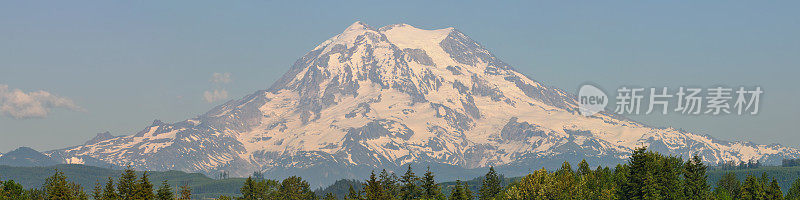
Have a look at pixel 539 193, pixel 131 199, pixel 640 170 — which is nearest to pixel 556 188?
pixel 539 193

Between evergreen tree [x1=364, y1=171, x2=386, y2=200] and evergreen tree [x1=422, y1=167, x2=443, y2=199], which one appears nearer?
evergreen tree [x1=364, y1=171, x2=386, y2=200]

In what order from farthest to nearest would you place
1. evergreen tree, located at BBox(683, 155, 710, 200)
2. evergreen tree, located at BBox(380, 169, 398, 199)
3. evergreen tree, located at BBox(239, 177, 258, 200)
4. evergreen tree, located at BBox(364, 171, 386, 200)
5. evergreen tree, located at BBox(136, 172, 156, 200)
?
evergreen tree, located at BBox(239, 177, 258, 200) → evergreen tree, located at BBox(683, 155, 710, 200) → evergreen tree, located at BBox(380, 169, 398, 199) → evergreen tree, located at BBox(364, 171, 386, 200) → evergreen tree, located at BBox(136, 172, 156, 200)

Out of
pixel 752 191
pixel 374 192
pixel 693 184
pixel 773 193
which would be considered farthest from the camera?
pixel 693 184

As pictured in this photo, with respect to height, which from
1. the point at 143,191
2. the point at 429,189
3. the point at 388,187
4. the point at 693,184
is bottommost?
the point at 143,191

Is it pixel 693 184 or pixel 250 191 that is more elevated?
pixel 693 184

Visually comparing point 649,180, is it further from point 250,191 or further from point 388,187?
point 250,191

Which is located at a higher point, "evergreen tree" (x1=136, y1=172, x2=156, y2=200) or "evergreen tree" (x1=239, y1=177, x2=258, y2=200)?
"evergreen tree" (x1=239, y1=177, x2=258, y2=200)

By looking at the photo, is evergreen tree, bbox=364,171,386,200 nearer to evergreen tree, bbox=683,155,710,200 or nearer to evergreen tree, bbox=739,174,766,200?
evergreen tree, bbox=683,155,710,200

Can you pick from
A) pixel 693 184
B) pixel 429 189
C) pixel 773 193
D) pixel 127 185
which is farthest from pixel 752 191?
pixel 127 185

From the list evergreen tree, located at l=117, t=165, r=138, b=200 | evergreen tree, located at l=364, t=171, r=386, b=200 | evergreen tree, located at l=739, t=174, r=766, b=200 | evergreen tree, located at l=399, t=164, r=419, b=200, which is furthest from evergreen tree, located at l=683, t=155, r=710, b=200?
evergreen tree, located at l=117, t=165, r=138, b=200

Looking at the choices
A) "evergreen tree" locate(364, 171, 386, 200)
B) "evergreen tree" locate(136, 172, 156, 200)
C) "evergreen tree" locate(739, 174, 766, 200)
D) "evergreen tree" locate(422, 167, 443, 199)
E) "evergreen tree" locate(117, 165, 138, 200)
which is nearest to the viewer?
"evergreen tree" locate(136, 172, 156, 200)

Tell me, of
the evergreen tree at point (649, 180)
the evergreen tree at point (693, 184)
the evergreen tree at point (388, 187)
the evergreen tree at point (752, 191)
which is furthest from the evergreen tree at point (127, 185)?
the evergreen tree at point (752, 191)

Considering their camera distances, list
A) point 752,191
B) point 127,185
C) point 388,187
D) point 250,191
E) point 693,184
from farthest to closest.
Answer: point 250,191 < point 388,187 < point 693,184 < point 752,191 < point 127,185

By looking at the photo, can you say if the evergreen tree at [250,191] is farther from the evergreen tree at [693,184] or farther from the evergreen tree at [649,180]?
the evergreen tree at [693,184]
